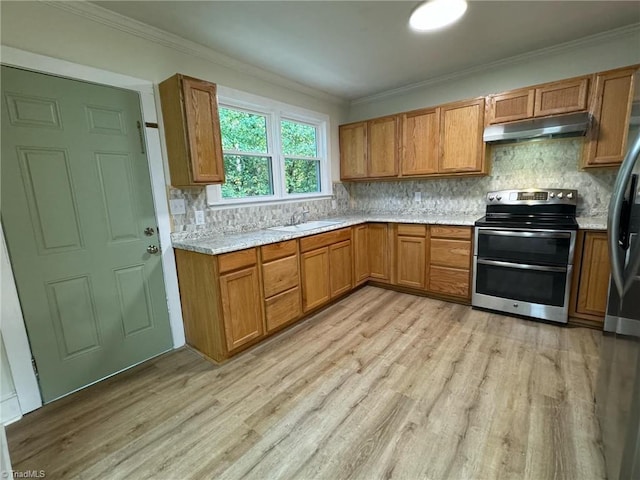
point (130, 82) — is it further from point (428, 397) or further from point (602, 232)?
point (602, 232)

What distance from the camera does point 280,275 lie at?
2.60 meters

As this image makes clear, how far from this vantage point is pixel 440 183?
144 inches

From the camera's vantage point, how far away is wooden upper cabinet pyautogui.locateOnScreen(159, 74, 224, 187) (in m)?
2.15

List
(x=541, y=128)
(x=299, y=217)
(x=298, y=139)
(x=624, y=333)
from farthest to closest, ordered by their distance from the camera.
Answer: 1. (x=298, y=139)
2. (x=299, y=217)
3. (x=541, y=128)
4. (x=624, y=333)

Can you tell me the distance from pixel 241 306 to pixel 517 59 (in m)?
3.52

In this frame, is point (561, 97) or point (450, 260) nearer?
point (561, 97)

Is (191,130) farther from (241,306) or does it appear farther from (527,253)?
(527,253)

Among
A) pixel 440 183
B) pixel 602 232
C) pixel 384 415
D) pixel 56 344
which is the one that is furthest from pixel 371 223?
pixel 56 344

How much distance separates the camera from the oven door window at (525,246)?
2.54 metres

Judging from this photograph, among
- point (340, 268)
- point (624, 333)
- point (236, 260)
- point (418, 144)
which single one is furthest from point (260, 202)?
point (624, 333)

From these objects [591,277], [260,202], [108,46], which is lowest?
[591,277]

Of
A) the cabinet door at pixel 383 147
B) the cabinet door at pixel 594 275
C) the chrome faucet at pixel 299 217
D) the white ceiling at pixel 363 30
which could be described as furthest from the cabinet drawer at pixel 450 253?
the white ceiling at pixel 363 30

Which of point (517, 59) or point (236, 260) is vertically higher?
point (517, 59)

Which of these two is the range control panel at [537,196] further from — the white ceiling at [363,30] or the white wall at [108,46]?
the white wall at [108,46]
